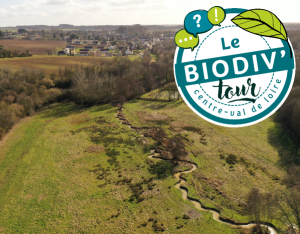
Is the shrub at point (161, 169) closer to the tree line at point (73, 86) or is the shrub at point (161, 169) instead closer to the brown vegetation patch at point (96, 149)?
the brown vegetation patch at point (96, 149)

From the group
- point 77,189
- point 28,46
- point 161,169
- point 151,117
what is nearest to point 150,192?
point 161,169

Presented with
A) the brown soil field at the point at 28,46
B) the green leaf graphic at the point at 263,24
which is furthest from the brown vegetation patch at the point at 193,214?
the brown soil field at the point at 28,46

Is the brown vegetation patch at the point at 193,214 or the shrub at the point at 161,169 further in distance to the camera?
the shrub at the point at 161,169

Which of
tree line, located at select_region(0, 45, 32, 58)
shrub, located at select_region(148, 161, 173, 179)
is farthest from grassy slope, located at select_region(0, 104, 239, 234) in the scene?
tree line, located at select_region(0, 45, 32, 58)

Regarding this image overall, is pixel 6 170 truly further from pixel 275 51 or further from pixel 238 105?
pixel 275 51

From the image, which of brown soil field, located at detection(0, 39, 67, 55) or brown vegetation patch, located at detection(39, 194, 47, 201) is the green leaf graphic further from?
brown soil field, located at detection(0, 39, 67, 55)
